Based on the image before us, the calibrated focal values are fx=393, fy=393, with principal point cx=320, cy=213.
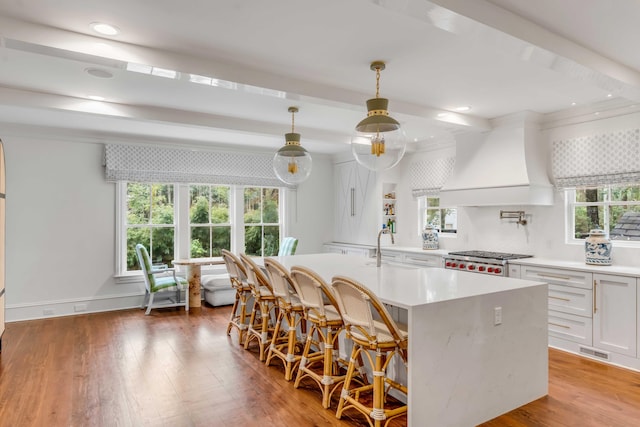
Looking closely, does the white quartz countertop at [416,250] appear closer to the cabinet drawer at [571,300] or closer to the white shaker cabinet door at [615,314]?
the cabinet drawer at [571,300]

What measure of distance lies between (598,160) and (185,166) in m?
5.48

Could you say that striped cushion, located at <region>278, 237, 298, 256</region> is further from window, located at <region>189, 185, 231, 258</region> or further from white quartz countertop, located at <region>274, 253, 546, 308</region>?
white quartz countertop, located at <region>274, 253, 546, 308</region>

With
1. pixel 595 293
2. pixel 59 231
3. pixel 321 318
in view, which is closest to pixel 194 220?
pixel 59 231

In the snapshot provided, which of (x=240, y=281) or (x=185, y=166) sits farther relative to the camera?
(x=185, y=166)

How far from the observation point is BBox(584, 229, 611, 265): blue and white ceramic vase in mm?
3906

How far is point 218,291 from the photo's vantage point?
5.98 m

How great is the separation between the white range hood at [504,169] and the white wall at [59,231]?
495 centimetres

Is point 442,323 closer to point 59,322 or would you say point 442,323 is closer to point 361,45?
point 361,45

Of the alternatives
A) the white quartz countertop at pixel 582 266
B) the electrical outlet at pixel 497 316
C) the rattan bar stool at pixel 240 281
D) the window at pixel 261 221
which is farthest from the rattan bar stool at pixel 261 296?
the window at pixel 261 221

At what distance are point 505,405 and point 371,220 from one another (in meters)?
4.21

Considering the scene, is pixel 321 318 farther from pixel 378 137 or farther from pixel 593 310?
pixel 593 310

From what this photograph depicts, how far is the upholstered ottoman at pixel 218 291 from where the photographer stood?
5.96 metres

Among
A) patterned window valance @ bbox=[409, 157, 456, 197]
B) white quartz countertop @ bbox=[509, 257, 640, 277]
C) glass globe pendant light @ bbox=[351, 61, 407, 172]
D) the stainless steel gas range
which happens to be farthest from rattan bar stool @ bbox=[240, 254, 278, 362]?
patterned window valance @ bbox=[409, 157, 456, 197]

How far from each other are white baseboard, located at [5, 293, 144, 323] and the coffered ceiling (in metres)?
2.47
